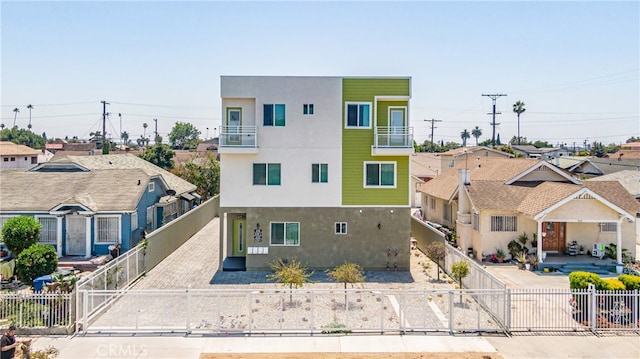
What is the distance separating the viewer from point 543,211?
21.6 metres

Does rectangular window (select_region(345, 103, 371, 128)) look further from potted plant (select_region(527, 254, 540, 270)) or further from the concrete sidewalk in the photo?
the concrete sidewalk

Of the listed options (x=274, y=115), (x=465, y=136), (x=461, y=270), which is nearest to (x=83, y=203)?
(x=274, y=115)

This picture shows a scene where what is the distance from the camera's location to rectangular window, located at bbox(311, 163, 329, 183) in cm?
2134

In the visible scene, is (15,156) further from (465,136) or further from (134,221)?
(465,136)

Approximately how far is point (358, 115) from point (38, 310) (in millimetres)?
14862

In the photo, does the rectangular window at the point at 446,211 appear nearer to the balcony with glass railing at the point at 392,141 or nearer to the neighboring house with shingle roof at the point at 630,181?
the balcony with glass railing at the point at 392,141

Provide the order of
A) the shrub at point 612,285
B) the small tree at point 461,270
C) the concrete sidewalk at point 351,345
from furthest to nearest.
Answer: the small tree at point 461,270 < the shrub at point 612,285 < the concrete sidewalk at point 351,345

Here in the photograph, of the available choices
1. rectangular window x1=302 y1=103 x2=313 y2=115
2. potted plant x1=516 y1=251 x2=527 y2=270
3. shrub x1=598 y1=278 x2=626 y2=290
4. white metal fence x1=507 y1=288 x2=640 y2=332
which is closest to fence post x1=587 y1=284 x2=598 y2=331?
white metal fence x1=507 y1=288 x2=640 y2=332

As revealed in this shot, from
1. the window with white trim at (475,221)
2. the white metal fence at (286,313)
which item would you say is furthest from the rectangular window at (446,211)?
the white metal fence at (286,313)

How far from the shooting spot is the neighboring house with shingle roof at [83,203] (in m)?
22.8

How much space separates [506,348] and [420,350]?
2499 mm
